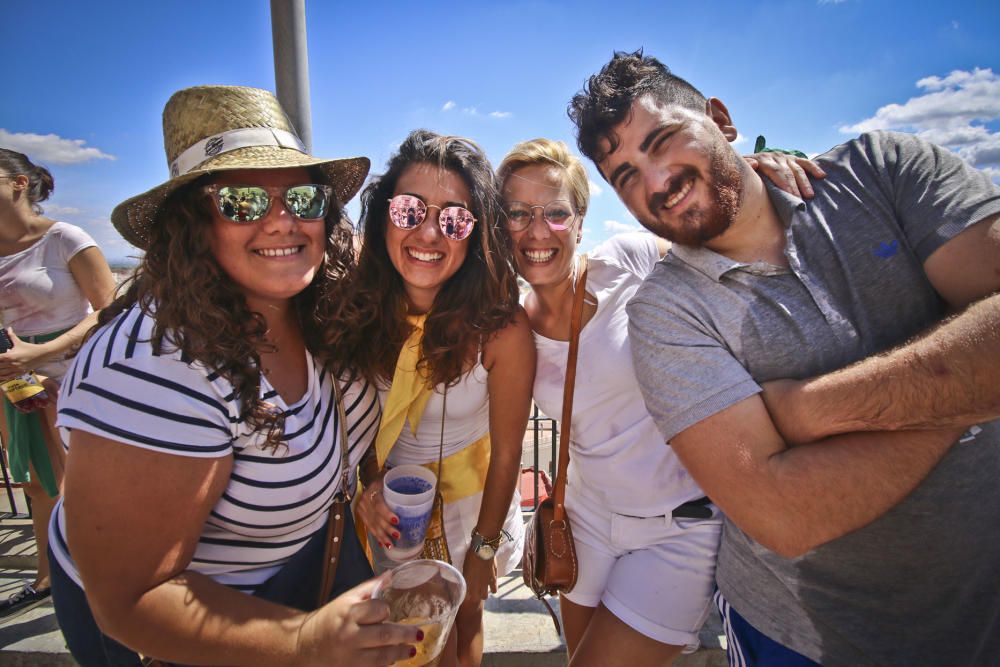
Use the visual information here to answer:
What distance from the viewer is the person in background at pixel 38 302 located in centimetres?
323

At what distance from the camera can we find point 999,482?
1.49 metres

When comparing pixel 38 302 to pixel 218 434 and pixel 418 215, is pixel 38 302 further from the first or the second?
pixel 218 434

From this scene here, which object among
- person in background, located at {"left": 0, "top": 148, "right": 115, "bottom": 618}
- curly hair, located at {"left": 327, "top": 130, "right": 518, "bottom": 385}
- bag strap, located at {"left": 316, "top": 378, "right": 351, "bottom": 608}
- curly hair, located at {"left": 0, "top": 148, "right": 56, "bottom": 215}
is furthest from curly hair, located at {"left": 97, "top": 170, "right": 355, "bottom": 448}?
curly hair, located at {"left": 0, "top": 148, "right": 56, "bottom": 215}

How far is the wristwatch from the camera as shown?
2.40 meters

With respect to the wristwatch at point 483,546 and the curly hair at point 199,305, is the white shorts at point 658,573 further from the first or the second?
the curly hair at point 199,305

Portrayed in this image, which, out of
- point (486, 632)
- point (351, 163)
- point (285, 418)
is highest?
point (351, 163)

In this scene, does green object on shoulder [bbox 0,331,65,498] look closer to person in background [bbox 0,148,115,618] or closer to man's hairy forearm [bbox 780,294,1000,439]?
person in background [bbox 0,148,115,618]

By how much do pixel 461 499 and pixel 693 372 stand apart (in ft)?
4.82

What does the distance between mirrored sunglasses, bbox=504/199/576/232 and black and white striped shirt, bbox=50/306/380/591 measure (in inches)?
51.8

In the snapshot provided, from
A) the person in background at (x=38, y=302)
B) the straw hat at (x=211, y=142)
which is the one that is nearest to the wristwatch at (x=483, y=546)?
the straw hat at (x=211, y=142)

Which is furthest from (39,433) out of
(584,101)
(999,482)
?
(999,482)

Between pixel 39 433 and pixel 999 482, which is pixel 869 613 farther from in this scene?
pixel 39 433

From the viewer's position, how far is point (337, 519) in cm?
179

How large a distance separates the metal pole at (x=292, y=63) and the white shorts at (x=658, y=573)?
8.35ft
